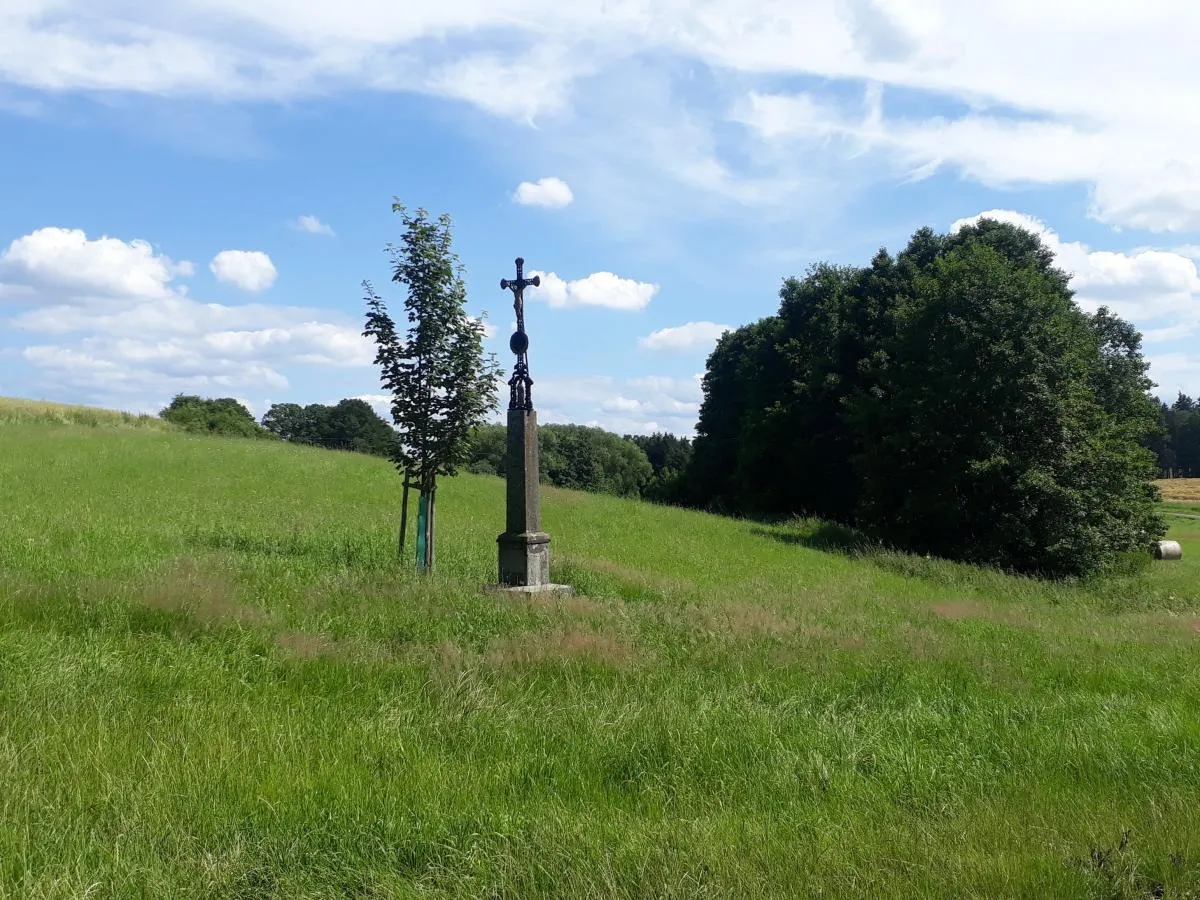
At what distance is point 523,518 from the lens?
12727mm

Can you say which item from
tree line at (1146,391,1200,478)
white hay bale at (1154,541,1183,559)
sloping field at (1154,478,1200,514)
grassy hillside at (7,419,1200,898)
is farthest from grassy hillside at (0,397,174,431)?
tree line at (1146,391,1200,478)

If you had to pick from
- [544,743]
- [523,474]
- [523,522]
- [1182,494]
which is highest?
[523,474]

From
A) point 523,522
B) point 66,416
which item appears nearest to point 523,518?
point 523,522

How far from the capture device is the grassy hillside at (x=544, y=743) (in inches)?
141

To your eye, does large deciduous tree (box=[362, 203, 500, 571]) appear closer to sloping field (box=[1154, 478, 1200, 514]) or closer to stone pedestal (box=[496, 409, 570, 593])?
stone pedestal (box=[496, 409, 570, 593])

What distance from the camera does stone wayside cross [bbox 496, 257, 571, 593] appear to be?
1262 centimetres

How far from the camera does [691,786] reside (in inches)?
188

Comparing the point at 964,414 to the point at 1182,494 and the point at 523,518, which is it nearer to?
the point at 523,518

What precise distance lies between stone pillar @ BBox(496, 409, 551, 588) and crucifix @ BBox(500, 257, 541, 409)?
18 cm

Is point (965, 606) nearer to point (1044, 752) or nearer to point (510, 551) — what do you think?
point (510, 551)

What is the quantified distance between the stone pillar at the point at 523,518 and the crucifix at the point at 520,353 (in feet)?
0.59

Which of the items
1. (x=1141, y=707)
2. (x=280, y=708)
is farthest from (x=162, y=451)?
(x=1141, y=707)

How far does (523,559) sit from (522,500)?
0.86 meters

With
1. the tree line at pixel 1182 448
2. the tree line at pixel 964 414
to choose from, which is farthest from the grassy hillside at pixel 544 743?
the tree line at pixel 1182 448
